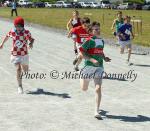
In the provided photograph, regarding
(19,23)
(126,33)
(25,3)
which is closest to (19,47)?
(19,23)

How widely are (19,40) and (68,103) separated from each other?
2.10 metres

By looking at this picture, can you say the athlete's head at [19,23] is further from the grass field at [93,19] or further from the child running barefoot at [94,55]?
the grass field at [93,19]

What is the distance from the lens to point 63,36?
2978 centimetres

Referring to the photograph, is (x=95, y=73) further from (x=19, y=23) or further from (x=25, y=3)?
(x=25, y=3)

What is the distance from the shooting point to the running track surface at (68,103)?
9078 mm

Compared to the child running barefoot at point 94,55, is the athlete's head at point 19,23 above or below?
above

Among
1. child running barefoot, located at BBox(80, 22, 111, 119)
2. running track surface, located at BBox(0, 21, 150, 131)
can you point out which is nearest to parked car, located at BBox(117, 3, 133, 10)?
running track surface, located at BBox(0, 21, 150, 131)

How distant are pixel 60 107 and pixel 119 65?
7228 mm

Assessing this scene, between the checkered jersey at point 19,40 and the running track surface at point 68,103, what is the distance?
0.97 meters

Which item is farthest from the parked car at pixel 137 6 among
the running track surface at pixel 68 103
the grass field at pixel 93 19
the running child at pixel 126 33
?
the running track surface at pixel 68 103

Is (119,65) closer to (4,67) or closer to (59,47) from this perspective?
(4,67)

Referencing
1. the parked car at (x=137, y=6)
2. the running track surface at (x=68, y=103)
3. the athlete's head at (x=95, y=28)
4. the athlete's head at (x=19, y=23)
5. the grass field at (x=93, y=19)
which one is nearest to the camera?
the running track surface at (x=68, y=103)

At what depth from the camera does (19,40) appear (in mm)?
11992

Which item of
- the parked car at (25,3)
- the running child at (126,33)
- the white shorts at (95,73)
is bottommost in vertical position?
the parked car at (25,3)
